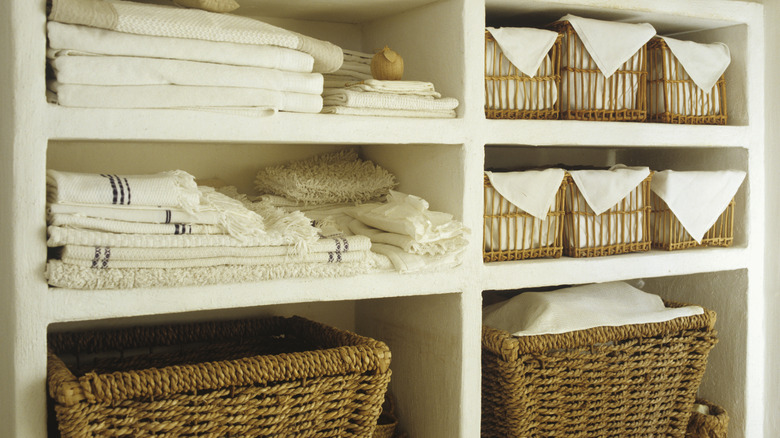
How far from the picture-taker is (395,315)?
72.1 inches

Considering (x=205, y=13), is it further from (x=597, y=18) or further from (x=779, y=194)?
(x=779, y=194)


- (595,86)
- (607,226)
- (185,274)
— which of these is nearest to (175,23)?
(185,274)

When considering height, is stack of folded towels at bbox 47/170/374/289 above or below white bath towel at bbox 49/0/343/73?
below

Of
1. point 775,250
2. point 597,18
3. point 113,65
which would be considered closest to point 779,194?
point 775,250

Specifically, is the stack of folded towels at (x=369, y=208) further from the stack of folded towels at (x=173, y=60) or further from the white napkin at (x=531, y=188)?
the stack of folded towels at (x=173, y=60)

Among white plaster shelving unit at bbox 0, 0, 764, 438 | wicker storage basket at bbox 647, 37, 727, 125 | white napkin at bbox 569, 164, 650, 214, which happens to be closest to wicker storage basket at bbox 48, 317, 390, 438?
white plaster shelving unit at bbox 0, 0, 764, 438

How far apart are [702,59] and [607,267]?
2.01 ft

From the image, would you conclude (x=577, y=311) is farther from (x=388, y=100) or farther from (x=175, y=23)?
(x=175, y=23)

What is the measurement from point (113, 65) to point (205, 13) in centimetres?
21

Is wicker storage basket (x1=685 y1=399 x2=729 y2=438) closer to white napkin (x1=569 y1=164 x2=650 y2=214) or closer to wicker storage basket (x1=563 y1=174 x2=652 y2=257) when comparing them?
wicker storage basket (x1=563 y1=174 x2=652 y2=257)

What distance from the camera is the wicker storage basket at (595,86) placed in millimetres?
1719

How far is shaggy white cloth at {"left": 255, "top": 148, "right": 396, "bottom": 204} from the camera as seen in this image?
5.54 ft

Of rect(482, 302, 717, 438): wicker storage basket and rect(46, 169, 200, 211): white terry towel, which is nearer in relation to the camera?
rect(46, 169, 200, 211): white terry towel

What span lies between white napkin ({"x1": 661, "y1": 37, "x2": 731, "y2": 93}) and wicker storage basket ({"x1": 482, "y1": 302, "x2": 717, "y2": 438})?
1.99ft
